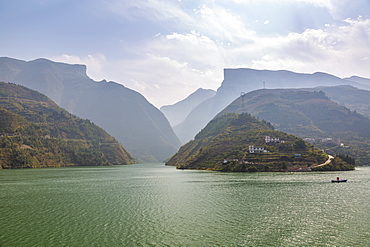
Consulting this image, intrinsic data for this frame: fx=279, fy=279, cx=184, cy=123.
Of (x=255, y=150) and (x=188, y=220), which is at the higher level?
(x=255, y=150)

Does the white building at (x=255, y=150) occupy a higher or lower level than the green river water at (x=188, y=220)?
higher

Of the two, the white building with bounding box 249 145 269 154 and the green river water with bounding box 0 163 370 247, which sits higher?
the white building with bounding box 249 145 269 154

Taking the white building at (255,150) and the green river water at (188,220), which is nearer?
the green river water at (188,220)

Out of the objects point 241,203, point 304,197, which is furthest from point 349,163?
point 241,203

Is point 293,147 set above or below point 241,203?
above

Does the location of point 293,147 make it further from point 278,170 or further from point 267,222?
point 267,222

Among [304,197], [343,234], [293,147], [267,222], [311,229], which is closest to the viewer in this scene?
[343,234]

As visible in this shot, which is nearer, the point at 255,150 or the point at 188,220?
the point at 188,220

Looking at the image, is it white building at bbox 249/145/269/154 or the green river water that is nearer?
the green river water

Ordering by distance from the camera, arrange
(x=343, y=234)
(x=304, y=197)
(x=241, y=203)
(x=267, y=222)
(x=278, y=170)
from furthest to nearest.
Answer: (x=278, y=170)
(x=304, y=197)
(x=241, y=203)
(x=267, y=222)
(x=343, y=234)

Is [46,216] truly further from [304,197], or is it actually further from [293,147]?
[293,147]

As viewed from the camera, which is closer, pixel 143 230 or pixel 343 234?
pixel 343 234
